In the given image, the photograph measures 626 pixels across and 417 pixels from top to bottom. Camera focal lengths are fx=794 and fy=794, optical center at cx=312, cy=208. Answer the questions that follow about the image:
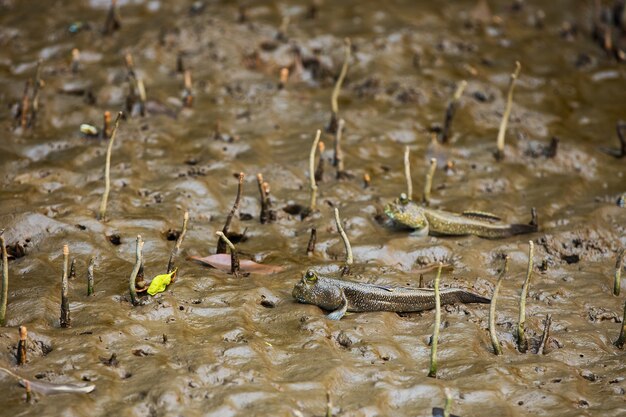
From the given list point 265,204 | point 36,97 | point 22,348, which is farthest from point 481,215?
point 36,97

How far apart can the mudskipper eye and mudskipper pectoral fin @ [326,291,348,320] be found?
0.24 m

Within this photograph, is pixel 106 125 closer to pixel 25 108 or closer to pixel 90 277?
pixel 25 108

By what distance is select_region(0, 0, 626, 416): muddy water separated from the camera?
518 centimetres

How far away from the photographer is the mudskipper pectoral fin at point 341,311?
583 centimetres

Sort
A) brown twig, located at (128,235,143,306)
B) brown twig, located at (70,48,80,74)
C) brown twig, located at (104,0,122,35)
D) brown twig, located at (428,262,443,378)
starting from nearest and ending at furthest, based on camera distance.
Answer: brown twig, located at (428,262,443,378)
brown twig, located at (128,235,143,306)
brown twig, located at (70,48,80,74)
brown twig, located at (104,0,122,35)

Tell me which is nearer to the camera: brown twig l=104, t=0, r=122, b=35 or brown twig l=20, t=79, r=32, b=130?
brown twig l=20, t=79, r=32, b=130

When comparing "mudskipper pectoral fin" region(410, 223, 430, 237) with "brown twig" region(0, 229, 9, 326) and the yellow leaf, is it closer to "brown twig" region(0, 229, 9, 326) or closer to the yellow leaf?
the yellow leaf

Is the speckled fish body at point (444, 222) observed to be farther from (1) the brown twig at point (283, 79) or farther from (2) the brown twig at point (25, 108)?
(2) the brown twig at point (25, 108)

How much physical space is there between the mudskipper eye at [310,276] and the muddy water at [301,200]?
0.23 meters

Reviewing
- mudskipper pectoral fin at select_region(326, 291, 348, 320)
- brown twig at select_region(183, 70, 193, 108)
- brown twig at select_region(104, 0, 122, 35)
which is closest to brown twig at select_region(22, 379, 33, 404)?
mudskipper pectoral fin at select_region(326, 291, 348, 320)

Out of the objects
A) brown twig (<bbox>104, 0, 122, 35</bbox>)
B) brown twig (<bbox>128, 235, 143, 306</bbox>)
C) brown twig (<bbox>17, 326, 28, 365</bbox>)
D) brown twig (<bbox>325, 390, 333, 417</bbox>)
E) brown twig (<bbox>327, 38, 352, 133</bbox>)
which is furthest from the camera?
brown twig (<bbox>104, 0, 122, 35</bbox>)

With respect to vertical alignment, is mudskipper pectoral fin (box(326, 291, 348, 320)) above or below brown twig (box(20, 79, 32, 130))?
below

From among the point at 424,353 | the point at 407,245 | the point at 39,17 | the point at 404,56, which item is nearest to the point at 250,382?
the point at 424,353

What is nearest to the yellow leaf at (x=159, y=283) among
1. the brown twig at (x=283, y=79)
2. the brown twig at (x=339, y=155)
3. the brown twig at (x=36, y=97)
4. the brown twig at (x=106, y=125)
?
the brown twig at (x=339, y=155)
